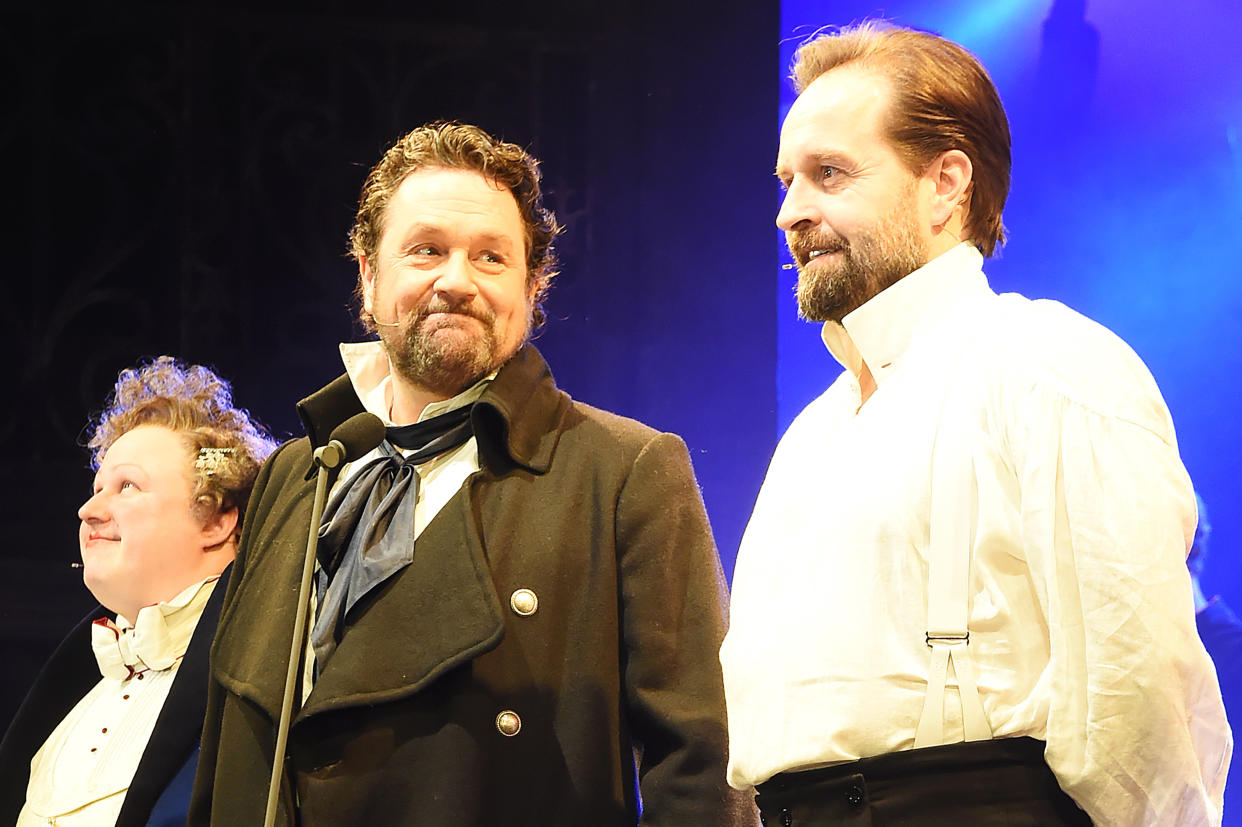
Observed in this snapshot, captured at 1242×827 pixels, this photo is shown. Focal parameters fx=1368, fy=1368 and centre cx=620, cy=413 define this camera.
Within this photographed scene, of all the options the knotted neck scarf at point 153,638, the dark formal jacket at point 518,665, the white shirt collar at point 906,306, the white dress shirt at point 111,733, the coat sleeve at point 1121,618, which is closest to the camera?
the coat sleeve at point 1121,618

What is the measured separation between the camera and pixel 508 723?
6.47 feet

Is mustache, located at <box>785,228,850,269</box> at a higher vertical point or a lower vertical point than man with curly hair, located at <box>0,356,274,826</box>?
higher

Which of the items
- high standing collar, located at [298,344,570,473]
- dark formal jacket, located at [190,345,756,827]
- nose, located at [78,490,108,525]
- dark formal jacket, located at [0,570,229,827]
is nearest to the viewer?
dark formal jacket, located at [190,345,756,827]

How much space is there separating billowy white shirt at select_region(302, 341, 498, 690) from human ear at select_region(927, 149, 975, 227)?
2.64 ft

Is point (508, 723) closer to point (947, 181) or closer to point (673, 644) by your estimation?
point (673, 644)

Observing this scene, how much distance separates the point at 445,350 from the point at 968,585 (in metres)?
1.04

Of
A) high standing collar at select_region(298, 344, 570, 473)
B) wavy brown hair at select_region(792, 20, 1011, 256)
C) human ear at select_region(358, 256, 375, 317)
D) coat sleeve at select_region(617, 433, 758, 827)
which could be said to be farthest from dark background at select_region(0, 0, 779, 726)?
wavy brown hair at select_region(792, 20, 1011, 256)

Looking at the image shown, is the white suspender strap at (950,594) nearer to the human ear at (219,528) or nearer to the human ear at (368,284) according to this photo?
the human ear at (368,284)

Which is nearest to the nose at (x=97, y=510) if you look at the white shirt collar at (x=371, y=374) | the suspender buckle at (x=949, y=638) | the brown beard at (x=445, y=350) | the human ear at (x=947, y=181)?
the white shirt collar at (x=371, y=374)

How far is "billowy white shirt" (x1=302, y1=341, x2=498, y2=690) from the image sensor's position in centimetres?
217

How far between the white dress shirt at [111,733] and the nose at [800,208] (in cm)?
159

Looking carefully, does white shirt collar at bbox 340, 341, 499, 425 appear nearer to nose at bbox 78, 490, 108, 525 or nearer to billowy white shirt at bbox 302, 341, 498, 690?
billowy white shirt at bbox 302, 341, 498, 690

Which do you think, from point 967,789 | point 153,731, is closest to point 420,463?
point 153,731

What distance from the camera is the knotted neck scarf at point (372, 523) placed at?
2.08 meters
